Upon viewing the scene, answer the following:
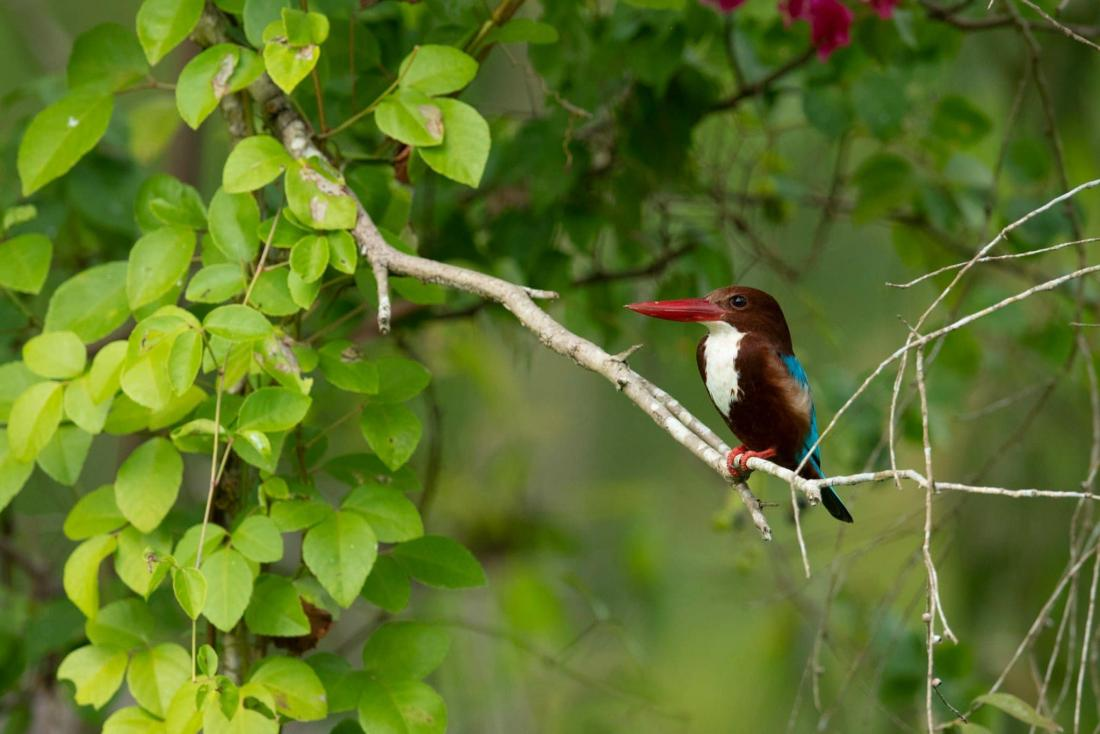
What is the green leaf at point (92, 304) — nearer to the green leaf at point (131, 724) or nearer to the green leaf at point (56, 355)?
the green leaf at point (56, 355)

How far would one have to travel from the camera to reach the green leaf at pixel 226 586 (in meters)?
1.59

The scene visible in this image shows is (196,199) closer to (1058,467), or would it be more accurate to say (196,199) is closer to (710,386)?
(710,386)

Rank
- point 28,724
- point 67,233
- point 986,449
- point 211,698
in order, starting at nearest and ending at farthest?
point 211,698, point 28,724, point 67,233, point 986,449

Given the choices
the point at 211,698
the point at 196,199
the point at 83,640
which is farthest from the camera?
the point at 83,640

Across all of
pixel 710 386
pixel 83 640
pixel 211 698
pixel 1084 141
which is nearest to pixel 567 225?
pixel 710 386

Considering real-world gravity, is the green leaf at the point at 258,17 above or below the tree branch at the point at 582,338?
above

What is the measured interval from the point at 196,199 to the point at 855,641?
216 centimetres

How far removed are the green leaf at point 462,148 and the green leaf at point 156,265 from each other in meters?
0.36

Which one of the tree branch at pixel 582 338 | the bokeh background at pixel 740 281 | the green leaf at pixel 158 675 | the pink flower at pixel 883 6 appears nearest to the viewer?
the tree branch at pixel 582 338

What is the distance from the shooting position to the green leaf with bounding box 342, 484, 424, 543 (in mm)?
1738

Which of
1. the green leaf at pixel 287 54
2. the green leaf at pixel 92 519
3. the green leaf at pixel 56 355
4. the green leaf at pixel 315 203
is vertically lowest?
the green leaf at pixel 92 519

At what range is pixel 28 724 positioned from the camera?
282cm

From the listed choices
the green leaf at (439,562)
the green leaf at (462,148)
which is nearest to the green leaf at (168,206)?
the green leaf at (462,148)

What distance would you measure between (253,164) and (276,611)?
0.61m
